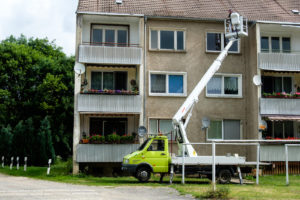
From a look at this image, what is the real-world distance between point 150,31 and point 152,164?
33.2 feet

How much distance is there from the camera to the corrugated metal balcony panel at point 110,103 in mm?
25656

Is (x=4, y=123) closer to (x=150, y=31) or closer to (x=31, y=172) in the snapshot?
(x=31, y=172)

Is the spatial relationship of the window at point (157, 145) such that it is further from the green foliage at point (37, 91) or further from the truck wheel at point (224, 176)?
the green foliage at point (37, 91)

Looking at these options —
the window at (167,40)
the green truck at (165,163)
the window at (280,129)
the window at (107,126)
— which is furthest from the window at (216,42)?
the green truck at (165,163)

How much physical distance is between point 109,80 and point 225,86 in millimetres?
7533

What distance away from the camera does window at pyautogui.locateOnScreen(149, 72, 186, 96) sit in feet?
90.9

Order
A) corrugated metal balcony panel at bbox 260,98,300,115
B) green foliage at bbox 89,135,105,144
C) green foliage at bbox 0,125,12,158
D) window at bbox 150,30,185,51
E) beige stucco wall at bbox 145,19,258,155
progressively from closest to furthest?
green foliage at bbox 89,135,105,144, corrugated metal balcony panel at bbox 260,98,300,115, beige stucco wall at bbox 145,19,258,155, window at bbox 150,30,185,51, green foliage at bbox 0,125,12,158

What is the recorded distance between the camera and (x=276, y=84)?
94.5 ft

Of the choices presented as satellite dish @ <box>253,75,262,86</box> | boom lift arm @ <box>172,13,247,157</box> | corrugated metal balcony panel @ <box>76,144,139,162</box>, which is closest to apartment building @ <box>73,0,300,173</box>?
satellite dish @ <box>253,75,262,86</box>

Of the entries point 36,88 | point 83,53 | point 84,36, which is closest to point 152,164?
point 83,53

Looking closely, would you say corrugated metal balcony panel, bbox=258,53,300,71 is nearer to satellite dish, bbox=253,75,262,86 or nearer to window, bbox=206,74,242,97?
satellite dish, bbox=253,75,262,86

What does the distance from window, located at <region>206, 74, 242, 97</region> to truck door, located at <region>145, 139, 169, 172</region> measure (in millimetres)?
8146

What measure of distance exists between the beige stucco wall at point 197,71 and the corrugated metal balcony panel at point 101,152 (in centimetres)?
288

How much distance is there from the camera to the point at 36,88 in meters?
43.9
